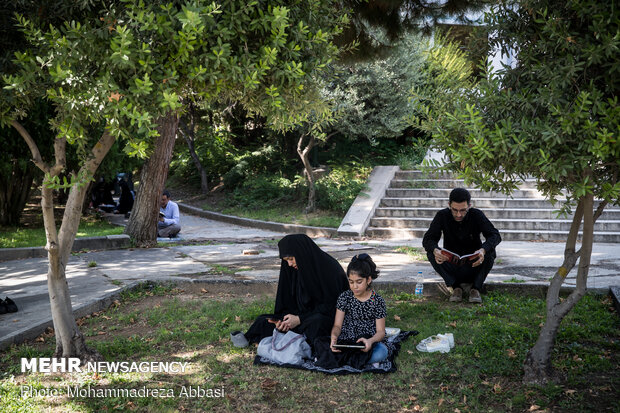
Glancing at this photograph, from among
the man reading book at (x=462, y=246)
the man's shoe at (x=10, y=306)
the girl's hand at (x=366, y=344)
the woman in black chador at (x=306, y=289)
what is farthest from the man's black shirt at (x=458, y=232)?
the man's shoe at (x=10, y=306)

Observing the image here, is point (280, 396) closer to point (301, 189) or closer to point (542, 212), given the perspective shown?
point (542, 212)

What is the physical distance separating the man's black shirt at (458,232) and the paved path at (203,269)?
0.72m

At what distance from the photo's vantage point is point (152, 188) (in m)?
11.4

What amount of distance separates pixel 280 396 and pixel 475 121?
241 centimetres

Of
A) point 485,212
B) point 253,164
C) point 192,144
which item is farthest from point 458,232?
point 192,144

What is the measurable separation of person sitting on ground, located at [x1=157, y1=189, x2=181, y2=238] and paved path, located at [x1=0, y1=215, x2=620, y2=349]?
998 millimetres

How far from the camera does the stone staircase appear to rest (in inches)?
488

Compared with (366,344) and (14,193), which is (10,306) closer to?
(366,344)

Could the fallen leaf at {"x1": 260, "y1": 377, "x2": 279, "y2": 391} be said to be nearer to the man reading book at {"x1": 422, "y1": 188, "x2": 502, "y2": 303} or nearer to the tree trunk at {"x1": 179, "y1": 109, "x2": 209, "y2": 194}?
the man reading book at {"x1": 422, "y1": 188, "x2": 502, "y2": 303}

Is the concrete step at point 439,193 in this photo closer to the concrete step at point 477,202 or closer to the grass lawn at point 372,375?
the concrete step at point 477,202

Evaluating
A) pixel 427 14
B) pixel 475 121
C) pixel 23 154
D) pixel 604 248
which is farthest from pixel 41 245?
pixel 604 248

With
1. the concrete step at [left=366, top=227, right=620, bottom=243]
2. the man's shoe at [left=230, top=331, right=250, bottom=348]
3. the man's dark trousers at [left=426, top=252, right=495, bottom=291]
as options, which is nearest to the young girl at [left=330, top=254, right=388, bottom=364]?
the man's shoe at [left=230, top=331, right=250, bottom=348]

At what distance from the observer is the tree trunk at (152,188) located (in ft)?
36.9

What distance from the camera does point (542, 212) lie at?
13547 millimetres
